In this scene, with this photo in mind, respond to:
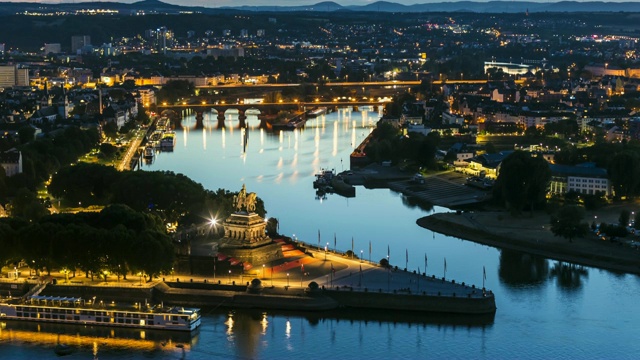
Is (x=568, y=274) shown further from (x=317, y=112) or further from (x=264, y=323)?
(x=317, y=112)

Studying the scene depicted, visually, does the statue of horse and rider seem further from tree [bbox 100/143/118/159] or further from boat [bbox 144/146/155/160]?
boat [bbox 144/146/155/160]

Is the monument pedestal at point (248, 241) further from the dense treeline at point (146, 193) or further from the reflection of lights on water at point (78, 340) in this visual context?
the reflection of lights on water at point (78, 340)

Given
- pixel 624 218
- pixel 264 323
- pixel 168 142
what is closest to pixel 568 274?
pixel 624 218

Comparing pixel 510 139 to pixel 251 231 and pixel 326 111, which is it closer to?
pixel 326 111

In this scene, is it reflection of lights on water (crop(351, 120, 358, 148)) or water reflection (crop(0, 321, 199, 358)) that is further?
reflection of lights on water (crop(351, 120, 358, 148))

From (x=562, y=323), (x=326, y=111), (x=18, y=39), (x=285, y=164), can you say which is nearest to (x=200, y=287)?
(x=562, y=323)

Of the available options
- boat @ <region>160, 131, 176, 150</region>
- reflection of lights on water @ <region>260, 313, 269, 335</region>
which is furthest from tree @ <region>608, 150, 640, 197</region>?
boat @ <region>160, 131, 176, 150</region>

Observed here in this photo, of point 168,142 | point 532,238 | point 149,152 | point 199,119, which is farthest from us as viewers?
point 199,119
